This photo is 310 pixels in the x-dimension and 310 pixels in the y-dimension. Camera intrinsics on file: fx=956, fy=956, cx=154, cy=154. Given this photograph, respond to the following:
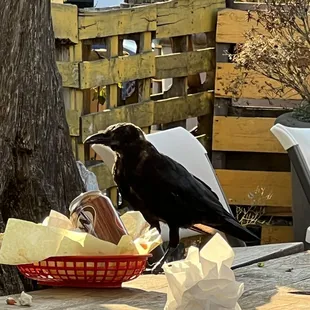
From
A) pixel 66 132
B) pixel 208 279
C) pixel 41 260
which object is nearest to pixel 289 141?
pixel 66 132

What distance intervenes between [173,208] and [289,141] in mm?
1424

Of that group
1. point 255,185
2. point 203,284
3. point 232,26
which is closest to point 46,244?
point 203,284

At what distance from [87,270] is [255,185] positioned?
4207mm

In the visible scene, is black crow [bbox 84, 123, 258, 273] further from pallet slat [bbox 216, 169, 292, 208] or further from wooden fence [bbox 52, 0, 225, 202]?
pallet slat [bbox 216, 169, 292, 208]

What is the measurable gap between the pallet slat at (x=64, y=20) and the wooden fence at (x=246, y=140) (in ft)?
4.72

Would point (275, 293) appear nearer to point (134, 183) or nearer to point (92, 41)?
point (134, 183)

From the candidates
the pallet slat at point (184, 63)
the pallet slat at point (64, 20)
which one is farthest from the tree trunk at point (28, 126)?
the pallet slat at point (184, 63)

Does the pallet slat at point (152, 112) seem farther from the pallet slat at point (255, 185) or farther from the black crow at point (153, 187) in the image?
the black crow at point (153, 187)

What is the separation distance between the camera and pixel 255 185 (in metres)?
6.13

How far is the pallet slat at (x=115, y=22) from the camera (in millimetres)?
5184

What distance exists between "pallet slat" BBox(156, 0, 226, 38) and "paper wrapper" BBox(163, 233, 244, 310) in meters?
4.44

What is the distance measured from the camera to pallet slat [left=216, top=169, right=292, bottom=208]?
20.1ft

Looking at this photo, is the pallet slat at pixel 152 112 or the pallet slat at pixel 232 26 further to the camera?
the pallet slat at pixel 232 26

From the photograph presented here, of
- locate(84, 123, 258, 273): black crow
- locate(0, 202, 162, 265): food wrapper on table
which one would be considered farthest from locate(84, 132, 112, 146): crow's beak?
locate(0, 202, 162, 265): food wrapper on table
